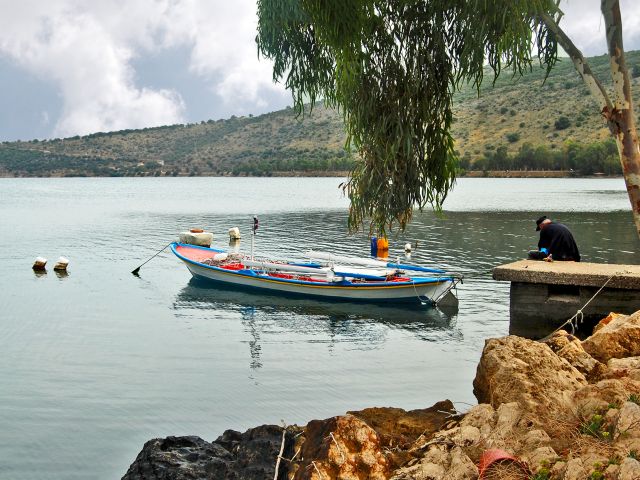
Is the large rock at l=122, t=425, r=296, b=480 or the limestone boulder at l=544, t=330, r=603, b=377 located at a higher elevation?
the limestone boulder at l=544, t=330, r=603, b=377

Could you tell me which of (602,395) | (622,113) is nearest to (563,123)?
(622,113)

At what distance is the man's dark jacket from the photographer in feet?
51.5

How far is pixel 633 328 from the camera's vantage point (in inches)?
386

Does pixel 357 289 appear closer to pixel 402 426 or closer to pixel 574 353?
pixel 574 353

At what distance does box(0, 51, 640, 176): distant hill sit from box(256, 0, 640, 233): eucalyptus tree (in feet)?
301

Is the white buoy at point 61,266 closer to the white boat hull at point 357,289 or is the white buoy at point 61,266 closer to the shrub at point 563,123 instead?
the white boat hull at point 357,289

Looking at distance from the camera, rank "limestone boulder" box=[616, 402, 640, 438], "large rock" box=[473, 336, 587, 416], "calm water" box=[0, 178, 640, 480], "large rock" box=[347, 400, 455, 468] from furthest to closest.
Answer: "calm water" box=[0, 178, 640, 480], "large rock" box=[347, 400, 455, 468], "large rock" box=[473, 336, 587, 416], "limestone boulder" box=[616, 402, 640, 438]

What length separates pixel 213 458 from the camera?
8750 millimetres

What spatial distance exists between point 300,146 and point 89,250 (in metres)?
129

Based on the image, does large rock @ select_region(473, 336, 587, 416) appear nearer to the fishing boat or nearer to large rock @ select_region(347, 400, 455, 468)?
large rock @ select_region(347, 400, 455, 468)

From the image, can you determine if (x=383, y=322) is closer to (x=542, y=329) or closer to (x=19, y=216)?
(x=542, y=329)

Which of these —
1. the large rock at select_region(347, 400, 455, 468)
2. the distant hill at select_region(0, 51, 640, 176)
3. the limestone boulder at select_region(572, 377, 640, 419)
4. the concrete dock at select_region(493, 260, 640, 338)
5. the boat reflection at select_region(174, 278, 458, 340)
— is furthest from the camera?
the distant hill at select_region(0, 51, 640, 176)

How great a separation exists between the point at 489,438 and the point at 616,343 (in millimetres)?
3627

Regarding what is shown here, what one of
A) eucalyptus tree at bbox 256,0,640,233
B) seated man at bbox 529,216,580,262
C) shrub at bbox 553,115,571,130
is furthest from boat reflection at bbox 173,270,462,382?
shrub at bbox 553,115,571,130
